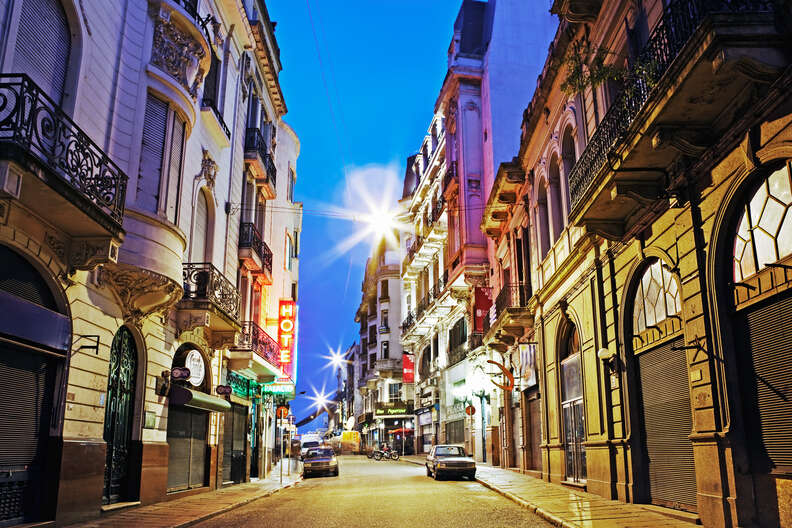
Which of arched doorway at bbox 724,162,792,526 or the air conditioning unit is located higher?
the air conditioning unit

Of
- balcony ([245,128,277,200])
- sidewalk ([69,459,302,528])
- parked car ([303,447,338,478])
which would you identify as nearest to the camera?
sidewalk ([69,459,302,528])

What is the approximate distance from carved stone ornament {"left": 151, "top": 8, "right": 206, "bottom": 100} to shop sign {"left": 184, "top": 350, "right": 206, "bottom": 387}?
7.04 m

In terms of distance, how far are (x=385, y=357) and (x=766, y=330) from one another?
64.6 metres

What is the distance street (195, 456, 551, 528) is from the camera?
11.6 metres

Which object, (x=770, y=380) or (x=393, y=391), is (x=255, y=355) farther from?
(x=393, y=391)

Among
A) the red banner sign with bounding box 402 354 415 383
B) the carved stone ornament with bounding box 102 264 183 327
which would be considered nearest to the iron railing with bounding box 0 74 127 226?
the carved stone ornament with bounding box 102 264 183 327

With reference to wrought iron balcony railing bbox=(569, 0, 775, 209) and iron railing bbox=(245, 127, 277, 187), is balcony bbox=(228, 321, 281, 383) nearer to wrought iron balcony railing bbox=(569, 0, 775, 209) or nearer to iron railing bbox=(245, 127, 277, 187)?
iron railing bbox=(245, 127, 277, 187)

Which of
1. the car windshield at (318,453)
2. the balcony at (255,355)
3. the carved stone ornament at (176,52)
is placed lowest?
the car windshield at (318,453)

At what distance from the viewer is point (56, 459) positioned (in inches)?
436

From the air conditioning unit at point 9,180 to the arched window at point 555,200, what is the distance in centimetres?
1567

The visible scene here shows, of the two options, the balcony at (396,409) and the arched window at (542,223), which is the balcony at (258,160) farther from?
the balcony at (396,409)

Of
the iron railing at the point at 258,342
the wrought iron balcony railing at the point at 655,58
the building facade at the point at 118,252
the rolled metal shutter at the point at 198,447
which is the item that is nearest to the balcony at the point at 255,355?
the iron railing at the point at 258,342

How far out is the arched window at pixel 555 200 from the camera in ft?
67.5

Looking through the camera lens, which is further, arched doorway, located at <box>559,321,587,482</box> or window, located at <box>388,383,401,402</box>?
window, located at <box>388,383,401,402</box>
